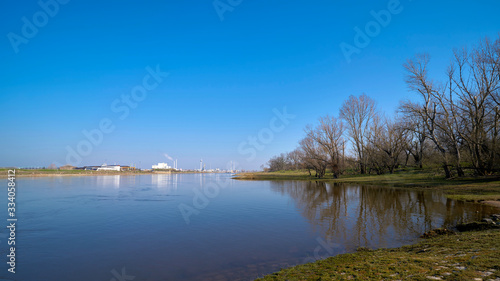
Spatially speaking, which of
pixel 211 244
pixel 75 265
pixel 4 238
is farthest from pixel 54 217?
pixel 211 244

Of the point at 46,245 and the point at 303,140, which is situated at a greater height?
the point at 303,140

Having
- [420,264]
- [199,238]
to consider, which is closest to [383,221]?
[420,264]

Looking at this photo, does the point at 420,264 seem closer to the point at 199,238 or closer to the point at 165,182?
the point at 199,238

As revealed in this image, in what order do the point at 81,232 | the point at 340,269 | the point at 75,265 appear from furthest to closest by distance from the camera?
the point at 81,232 < the point at 75,265 < the point at 340,269

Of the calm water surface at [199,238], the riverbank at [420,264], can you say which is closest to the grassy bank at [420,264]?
the riverbank at [420,264]

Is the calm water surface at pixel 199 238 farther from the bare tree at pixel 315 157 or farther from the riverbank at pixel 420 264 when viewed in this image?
the bare tree at pixel 315 157

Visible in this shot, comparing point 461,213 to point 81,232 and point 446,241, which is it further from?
point 81,232

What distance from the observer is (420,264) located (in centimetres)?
566

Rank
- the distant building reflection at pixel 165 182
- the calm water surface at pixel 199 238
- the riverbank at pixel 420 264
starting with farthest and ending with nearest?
1. the distant building reflection at pixel 165 182
2. the calm water surface at pixel 199 238
3. the riverbank at pixel 420 264

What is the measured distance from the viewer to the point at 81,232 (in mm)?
11430

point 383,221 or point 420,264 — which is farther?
point 383,221

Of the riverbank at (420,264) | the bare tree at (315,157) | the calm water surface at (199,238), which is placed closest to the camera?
the riverbank at (420,264)

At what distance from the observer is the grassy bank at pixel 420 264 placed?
4.98m

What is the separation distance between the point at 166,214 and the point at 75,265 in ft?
27.8
